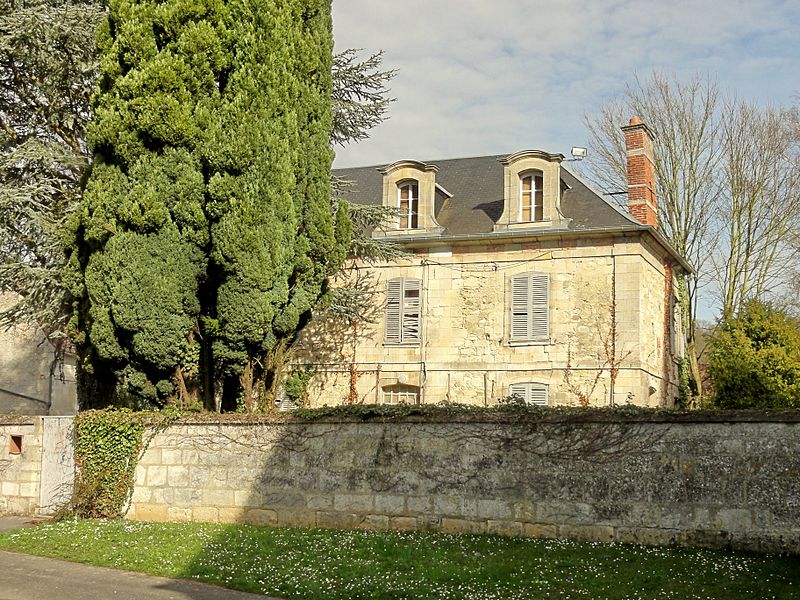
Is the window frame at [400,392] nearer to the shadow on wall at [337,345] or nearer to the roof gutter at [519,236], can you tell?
the shadow on wall at [337,345]

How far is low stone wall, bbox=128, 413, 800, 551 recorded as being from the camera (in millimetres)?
9109

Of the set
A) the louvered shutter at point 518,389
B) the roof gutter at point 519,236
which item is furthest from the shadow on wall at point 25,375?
the louvered shutter at point 518,389

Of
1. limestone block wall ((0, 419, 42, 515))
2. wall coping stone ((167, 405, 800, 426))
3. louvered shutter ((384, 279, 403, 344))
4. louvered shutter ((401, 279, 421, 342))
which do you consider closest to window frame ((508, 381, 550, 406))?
louvered shutter ((401, 279, 421, 342))

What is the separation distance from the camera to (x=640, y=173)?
20969mm

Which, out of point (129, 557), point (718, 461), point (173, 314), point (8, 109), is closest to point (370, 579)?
point (129, 557)

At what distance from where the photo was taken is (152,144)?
12.7 meters

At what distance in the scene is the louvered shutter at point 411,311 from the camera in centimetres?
2094

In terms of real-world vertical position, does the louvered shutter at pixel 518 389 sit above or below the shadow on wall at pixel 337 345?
below

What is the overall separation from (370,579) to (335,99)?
10.3 m

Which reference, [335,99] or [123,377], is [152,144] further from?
[335,99]

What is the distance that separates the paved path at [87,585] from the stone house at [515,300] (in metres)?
11.5

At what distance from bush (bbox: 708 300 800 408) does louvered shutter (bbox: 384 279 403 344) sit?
704 centimetres

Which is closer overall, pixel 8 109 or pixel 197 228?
pixel 197 228

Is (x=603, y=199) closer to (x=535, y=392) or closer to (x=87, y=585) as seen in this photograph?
(x=535, y=392)
